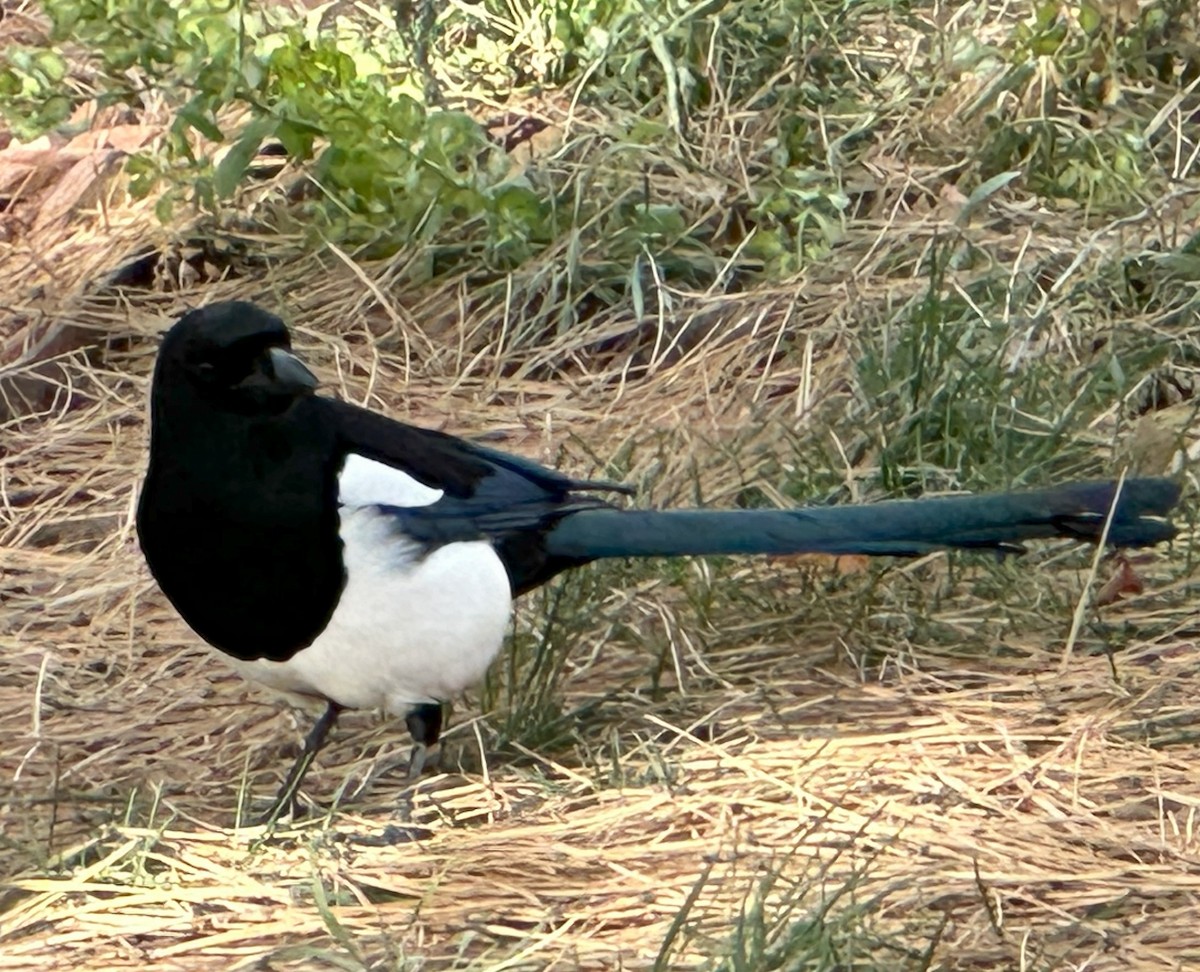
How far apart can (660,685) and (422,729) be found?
350 millimetres

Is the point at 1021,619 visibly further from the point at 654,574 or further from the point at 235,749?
the point at 235,749

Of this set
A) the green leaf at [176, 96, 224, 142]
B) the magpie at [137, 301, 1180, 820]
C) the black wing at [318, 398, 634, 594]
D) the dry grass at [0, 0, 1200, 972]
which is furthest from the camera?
the green leaf at [176, 96, 224, 142]

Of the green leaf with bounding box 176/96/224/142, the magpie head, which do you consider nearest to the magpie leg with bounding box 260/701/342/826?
the magpie head

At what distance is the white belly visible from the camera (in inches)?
93.7

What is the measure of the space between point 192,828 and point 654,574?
85cm

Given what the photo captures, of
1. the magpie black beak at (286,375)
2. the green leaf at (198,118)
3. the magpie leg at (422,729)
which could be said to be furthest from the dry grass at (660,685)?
the magpie black beak at (286,375)

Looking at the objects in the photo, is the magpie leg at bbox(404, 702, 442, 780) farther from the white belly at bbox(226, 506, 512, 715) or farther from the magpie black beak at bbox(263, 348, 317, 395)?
the magpie black beak at bbox(263, 348, 317, 395)

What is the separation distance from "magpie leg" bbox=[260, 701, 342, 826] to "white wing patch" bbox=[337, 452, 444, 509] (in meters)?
0.26

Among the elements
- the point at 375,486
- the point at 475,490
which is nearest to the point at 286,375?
the point at 375,486

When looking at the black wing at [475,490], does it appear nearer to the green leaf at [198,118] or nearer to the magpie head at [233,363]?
the magpie head at [233,363]

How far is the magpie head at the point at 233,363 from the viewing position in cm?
238

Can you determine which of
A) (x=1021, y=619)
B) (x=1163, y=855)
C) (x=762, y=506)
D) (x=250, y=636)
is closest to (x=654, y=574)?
(x=762, y=506)

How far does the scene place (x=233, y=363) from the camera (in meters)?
2.39

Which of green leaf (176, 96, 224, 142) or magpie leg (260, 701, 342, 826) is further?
green leaf (176, 96, 224, 142)
